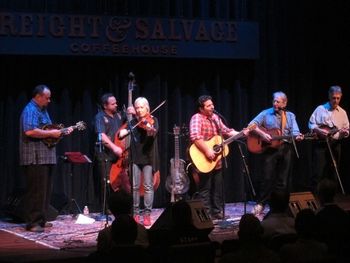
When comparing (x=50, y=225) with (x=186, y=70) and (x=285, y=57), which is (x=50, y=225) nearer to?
(x=186, y=70)

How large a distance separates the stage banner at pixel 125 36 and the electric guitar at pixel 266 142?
91.0 inches

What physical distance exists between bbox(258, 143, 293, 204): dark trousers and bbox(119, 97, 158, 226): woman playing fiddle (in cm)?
181

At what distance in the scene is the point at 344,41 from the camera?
12836 millimetres

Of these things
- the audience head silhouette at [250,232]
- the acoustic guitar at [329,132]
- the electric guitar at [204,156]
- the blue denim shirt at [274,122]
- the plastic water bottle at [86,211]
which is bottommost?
the plastic water bottle at [86,211]

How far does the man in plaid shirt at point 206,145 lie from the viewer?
9.79 metres

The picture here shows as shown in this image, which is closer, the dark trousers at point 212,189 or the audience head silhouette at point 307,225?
the audience head silhouette at point 307,225

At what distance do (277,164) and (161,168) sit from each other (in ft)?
8.03

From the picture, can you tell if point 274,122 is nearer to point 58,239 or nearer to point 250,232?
point 58,239

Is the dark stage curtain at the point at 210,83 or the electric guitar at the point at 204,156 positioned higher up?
the dark stage curtain at the point at 210,83

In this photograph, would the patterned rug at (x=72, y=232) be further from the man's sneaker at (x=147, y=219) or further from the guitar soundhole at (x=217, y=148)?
the guitar soundhole at (x=217, y=148)

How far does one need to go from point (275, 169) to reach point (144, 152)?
2219 millimetres

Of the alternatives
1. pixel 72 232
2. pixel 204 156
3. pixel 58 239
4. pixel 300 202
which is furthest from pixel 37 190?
pixel 300 202

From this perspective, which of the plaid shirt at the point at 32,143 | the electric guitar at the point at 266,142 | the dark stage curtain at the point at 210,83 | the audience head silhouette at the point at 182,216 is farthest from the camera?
the dark stage curtain at the point at 210,83

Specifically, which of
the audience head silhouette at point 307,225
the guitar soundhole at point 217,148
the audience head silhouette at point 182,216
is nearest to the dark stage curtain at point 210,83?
the guitar soundhole at point 217,148
